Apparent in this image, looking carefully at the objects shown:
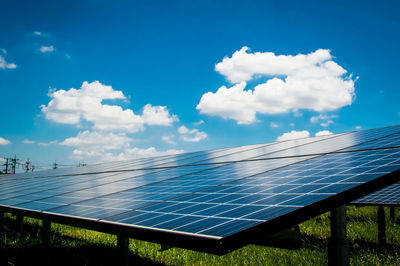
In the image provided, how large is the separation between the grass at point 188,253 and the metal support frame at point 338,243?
15.7 feet

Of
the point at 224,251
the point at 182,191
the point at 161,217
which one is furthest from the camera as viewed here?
the point at 182,191

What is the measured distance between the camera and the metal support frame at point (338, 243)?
4.32 meters

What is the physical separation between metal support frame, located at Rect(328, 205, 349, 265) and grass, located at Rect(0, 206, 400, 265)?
478 centimetres

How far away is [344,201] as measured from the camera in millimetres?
3342

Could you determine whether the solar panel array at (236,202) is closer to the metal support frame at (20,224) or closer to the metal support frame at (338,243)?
the metal support frame at (338,243)

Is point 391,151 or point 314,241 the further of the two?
point 314,241

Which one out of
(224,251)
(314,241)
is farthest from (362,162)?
(314,241)

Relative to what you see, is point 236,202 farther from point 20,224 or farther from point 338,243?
point 20,224

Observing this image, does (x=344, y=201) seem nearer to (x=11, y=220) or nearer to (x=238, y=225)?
(x=238, y=225)

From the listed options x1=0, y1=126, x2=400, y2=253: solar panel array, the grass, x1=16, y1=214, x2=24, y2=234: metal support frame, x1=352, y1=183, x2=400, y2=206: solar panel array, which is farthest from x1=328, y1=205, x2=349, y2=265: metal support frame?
x1=16, y1=214, x2=24, y2=234: metal support frame

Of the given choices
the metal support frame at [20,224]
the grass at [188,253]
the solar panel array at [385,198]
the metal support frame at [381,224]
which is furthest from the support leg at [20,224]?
the metal support frame at [381,224]

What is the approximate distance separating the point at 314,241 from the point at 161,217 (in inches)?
379

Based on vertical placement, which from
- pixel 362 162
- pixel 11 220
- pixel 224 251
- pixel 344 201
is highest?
pixel 362 162

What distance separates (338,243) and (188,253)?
23.1 ft
